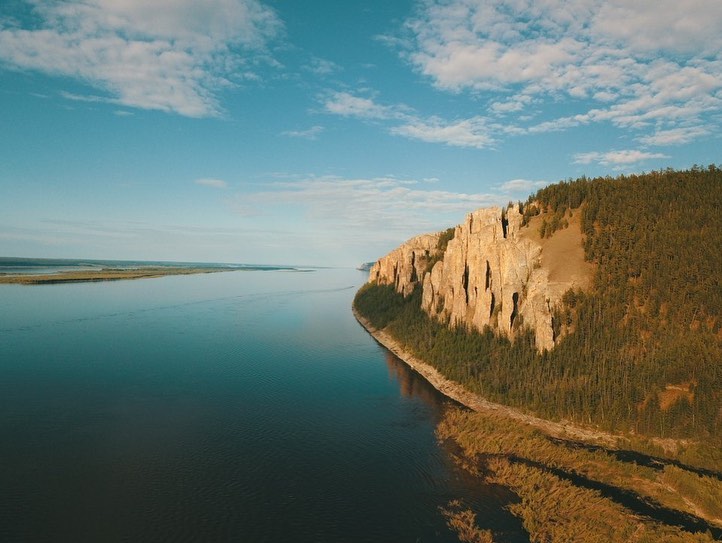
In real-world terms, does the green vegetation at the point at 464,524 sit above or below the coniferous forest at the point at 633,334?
below

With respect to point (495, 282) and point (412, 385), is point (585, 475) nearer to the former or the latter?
point (412, 385)

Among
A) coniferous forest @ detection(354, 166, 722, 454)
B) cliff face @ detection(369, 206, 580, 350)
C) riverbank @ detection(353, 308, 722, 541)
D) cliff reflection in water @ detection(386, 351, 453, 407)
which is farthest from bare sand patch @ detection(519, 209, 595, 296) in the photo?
cliff reflection in water @ detection(386, 351, 453, 407)

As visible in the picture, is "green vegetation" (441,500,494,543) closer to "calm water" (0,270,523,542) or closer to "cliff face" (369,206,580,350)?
"calm water" (0,270,523,542)

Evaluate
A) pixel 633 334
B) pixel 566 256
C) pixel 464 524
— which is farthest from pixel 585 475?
pixel 566 256

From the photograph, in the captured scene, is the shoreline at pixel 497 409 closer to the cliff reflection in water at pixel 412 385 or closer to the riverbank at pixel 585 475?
the riverbank at pixel 585 475

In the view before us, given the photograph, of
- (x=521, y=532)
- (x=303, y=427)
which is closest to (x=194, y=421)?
(x=303, y=427)

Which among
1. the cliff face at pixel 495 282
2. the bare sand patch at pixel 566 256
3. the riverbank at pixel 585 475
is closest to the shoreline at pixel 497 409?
the riverbank at pixel 585 475
